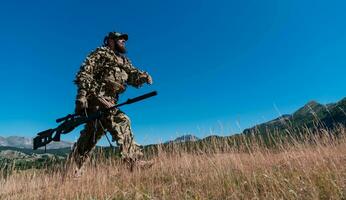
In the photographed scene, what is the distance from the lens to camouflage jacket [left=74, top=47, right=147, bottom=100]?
7480 millimetres

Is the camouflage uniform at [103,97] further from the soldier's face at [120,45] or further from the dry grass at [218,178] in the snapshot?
the dry grass at [218,178]

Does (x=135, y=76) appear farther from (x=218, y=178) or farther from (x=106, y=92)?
(x=218, y=178)

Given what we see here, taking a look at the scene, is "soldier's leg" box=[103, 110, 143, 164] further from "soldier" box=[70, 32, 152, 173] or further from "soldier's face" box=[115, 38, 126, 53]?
"soldier's face" box=[115, 38, 126, 53]

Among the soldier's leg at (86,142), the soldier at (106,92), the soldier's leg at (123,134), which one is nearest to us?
the soldier's leg at (123,134)

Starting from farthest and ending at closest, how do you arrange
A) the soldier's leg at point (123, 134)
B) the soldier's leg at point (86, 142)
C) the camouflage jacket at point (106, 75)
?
the soldier's leg at point (86, 142) → the camouflage jacket at point (106, 75) → the soldier's leg at point (123, 134)

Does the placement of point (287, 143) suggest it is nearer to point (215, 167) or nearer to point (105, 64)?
point (215, 167)

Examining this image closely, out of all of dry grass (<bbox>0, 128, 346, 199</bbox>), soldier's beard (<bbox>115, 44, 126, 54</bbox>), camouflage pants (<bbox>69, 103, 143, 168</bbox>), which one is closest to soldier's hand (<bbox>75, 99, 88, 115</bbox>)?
camouflage pants (<bbox>69, 103, 143, 168</bbox>)

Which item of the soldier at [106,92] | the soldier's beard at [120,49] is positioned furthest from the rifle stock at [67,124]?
the soldier's beard at [120,49]


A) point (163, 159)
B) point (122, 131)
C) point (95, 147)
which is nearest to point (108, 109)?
point (122, 131)

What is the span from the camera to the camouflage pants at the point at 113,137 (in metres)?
7.18

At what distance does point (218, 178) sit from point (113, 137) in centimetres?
325

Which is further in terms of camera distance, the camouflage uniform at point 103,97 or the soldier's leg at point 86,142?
the soldier's leg at point 86,142

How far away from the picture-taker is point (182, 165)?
6566 mm

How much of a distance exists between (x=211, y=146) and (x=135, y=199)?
116 inches
